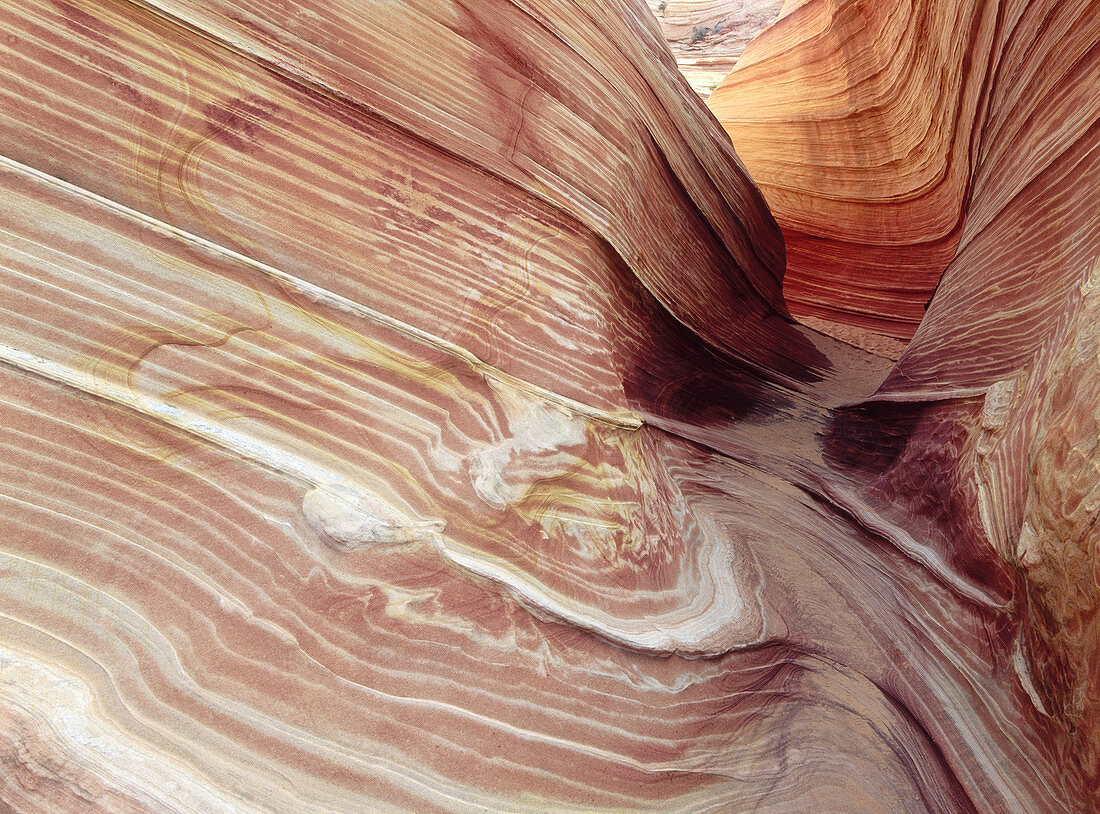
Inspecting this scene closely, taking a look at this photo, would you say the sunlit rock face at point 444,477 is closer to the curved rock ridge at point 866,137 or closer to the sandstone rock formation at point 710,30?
the curved rock ridge at point 866,137

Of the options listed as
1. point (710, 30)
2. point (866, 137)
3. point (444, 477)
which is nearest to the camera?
point (444, 477)

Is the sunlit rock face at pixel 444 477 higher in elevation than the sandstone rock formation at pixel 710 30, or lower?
lower

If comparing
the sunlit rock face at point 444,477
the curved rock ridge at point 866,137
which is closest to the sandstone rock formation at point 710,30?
the curved rock ridge at point 866,137

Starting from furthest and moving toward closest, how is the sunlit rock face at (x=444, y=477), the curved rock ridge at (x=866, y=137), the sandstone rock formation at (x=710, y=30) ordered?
the sandstone rock formation at (x=710, y=30)
the curved rock ridge at (x=866, y=137)
the sunlit rock face at (x=444, y=477)

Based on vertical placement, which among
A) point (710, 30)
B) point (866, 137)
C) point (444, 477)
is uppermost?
point (710, 30)

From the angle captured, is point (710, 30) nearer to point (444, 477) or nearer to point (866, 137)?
point (866, 137)

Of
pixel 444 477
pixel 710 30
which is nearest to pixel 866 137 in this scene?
pixel 444 477

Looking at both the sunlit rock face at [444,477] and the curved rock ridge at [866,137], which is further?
the curved rock ridge at [866,137]

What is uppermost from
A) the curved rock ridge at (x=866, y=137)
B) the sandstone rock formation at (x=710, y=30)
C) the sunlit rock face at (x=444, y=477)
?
the sandstone rock formation at (x=710, y=30)

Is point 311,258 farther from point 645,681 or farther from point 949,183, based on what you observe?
point 949,183

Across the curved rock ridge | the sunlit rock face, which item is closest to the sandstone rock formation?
the curved rock ridge
